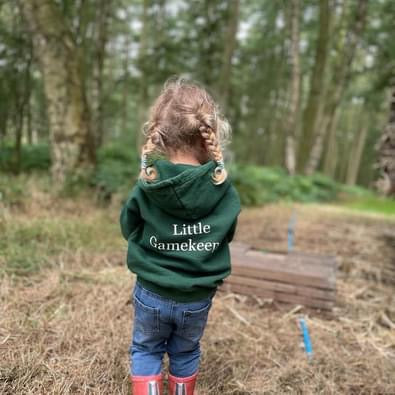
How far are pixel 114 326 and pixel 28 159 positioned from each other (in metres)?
5.52

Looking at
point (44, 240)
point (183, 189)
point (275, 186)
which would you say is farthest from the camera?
point (275, 186)

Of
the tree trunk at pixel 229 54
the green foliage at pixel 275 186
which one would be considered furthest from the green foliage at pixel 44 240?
the tree trunk at pixel 229 54

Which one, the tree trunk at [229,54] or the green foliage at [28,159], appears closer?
the green foliage at [28,159]

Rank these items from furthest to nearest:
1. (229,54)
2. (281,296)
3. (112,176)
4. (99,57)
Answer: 1. (229,54)
2. (99,57)
3. (112,176)
4. (281,296)

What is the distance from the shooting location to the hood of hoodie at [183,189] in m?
1.47

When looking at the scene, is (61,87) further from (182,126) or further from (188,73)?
(188,73)

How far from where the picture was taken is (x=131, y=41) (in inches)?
731

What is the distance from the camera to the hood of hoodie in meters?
1.47

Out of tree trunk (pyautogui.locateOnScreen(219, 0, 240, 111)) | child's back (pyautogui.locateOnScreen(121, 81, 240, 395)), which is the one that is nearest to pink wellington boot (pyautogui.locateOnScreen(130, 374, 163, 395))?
child's back (pyautogui.locateOnScreen(121, 81, 240, 395))

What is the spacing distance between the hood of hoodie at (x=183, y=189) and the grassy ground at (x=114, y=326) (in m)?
1.04

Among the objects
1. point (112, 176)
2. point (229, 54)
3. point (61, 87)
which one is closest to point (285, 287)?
point (112, 176)

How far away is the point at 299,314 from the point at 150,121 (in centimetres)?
216

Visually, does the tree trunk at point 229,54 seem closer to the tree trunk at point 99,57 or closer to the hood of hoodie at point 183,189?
the tree trunk at point 99,57

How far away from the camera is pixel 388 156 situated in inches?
123
